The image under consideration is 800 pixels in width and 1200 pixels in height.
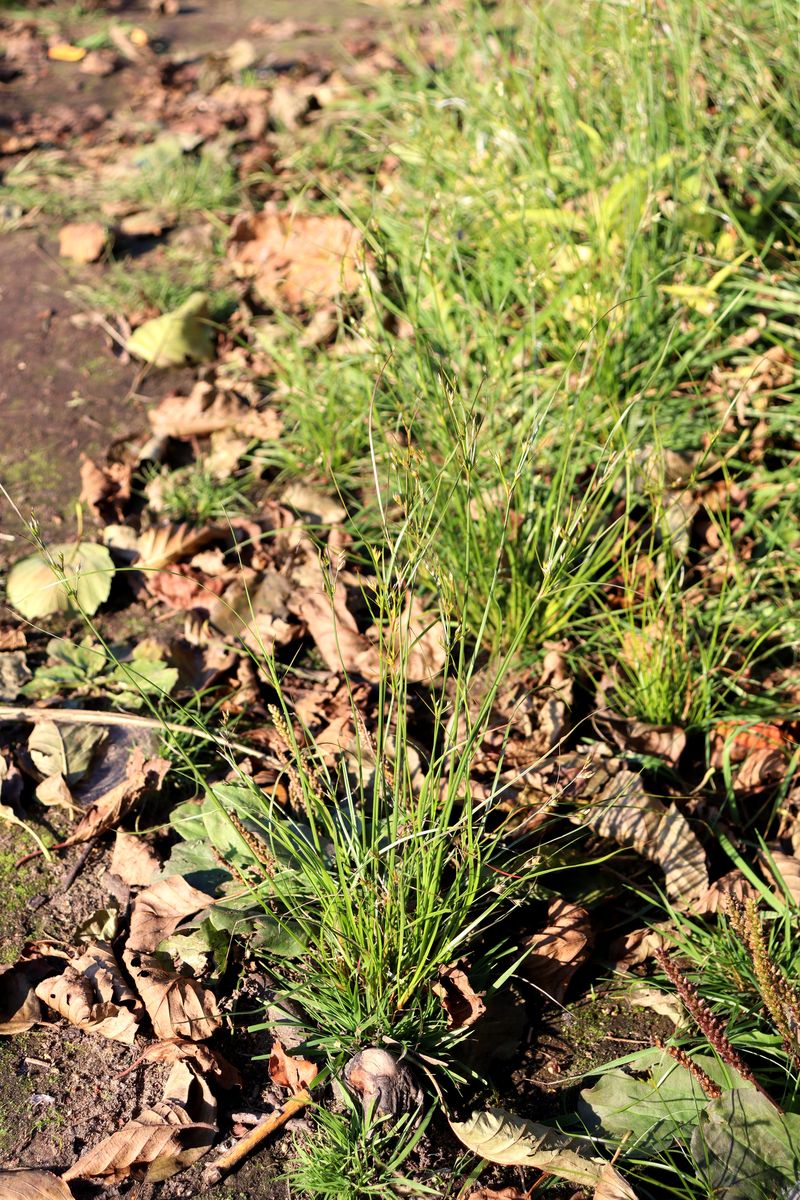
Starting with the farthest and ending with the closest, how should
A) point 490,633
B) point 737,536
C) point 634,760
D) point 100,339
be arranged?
point 100,339 → point 737,536 → point 490,633 → point 634,760

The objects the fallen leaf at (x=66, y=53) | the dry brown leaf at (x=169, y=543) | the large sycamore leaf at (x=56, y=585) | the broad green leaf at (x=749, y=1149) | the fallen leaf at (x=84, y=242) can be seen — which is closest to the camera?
the broad green leaf at (x=749, y=1149)

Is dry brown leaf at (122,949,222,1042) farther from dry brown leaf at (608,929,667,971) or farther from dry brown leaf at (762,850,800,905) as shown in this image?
dry brown leaf at (762,850,800,905)

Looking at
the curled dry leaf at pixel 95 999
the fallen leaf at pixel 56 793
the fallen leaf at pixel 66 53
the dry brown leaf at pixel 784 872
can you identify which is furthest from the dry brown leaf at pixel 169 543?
the fallen leaf at pixel 66 53

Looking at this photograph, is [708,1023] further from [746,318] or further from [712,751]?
[746,318]

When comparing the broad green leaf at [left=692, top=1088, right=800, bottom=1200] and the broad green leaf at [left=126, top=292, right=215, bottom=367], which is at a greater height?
the broad green leaf at [left=126, top=292, right=215, bottom=367]

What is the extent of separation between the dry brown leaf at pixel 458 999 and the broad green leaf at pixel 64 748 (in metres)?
0.86

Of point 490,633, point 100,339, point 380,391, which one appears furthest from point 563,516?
point 100,339

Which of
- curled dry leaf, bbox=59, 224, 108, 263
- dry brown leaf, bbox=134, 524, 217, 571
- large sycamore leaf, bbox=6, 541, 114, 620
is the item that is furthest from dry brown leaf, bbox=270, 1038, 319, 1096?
curled dry leaf, bbox=59, 224, 108, 263

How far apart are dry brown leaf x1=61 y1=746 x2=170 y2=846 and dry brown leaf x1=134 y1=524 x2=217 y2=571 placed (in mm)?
663

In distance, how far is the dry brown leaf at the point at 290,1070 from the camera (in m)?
1.71

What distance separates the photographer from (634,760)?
7.14 ft

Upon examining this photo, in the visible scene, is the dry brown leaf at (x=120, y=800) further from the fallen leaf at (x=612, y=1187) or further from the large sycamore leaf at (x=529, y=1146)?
the fallen leaf at (x=612, y=1187)

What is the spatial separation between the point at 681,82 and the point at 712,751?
1.79 m

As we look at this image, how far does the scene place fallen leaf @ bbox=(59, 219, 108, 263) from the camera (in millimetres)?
3799
